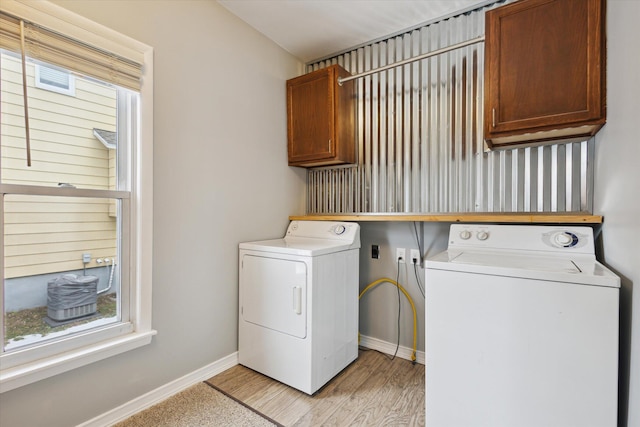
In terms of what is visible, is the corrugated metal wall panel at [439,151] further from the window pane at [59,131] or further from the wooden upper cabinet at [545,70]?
the window pane at [59,131]

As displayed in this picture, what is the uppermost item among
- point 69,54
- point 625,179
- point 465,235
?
point 69,54

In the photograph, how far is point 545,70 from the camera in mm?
1493

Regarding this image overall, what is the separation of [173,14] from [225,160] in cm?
93

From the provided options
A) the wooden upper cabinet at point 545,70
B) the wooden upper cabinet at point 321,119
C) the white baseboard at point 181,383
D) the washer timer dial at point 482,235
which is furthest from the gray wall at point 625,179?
the wooden upper cabinet at point 321,119

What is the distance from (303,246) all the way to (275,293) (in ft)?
1.22

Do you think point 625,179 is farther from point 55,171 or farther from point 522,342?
point 55,171

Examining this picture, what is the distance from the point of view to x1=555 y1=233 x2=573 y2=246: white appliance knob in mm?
1503

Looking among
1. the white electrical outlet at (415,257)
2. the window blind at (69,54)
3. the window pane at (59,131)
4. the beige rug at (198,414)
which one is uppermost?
the window blind at (69,54)

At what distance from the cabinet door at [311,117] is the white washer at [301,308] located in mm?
672

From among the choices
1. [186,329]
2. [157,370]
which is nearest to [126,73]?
[186,329]

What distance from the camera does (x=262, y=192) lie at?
7.88ft

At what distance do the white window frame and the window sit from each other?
18 centimetres

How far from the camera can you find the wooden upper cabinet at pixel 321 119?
2.34 metres

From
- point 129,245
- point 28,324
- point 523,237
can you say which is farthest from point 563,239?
point 28,324
